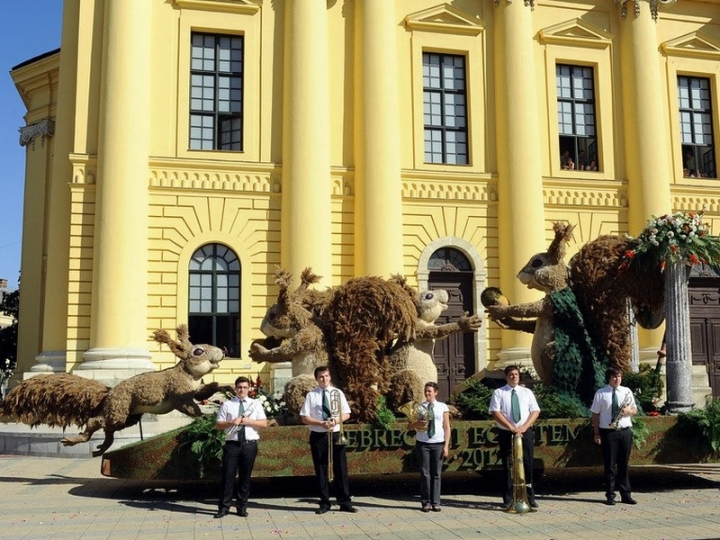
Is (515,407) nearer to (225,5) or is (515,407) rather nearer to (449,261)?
(449,261)

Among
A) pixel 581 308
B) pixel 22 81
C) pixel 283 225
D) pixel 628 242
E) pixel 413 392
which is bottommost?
pixel 413 392

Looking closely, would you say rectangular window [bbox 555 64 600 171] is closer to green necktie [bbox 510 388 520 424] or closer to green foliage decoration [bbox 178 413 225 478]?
green necktie [bbox 510 388 520 424]

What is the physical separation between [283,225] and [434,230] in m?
4.04

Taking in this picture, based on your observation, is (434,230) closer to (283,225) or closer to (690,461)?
(283,225)

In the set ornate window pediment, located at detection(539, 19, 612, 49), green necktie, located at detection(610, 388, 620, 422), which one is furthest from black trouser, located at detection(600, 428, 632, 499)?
ornate window pediment, located at detection(539, 19, 612, 49)

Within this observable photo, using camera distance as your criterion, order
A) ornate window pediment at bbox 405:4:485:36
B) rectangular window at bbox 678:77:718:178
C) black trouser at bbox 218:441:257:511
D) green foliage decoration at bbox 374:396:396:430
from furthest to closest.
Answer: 1. rectangular window at bbox 678:77:718:178
2. ornate window pediment at bbox 405:4:485:36
3. green foliage decoration at bbox 374:396:396:430
4. black trouser at bbox 218:441:257:511

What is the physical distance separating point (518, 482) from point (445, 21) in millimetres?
15688

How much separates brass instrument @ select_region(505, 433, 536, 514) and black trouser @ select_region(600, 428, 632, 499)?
46.7 inches

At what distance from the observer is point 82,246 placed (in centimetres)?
1878

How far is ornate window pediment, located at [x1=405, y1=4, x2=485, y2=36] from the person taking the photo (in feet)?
70.5

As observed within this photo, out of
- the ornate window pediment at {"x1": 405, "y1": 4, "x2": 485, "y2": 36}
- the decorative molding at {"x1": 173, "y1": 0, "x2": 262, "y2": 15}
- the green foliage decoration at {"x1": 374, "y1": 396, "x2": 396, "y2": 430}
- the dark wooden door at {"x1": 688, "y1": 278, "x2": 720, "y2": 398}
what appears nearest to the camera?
the green foliage decoration at {"x1": 374, "y1": 396, "x2": 396, "y2": 430}

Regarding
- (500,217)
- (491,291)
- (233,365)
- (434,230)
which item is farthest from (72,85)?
(491,291)

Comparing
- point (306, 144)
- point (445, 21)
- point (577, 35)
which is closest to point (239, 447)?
point (306, 144)

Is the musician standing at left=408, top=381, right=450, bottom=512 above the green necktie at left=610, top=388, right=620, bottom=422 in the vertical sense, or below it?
below
